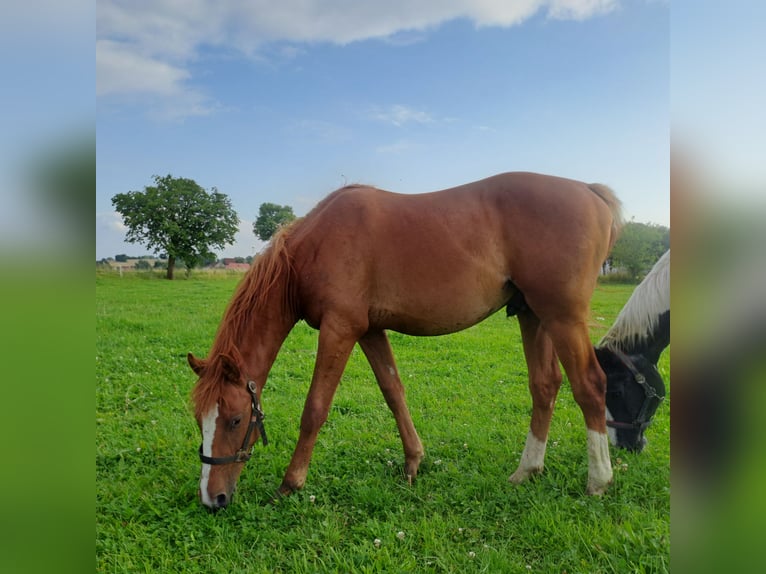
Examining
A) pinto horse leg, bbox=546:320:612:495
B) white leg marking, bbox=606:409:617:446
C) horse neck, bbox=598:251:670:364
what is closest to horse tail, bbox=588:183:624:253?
horse neck, bbox=598:251:670:364

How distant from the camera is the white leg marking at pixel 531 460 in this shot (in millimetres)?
3605

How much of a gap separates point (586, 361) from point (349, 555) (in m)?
2.06

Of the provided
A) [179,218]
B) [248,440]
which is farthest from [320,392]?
[179,218]

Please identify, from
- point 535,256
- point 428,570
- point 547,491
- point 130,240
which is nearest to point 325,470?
point 428,570

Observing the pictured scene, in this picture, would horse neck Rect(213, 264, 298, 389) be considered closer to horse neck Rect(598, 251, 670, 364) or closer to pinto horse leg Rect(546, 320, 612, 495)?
pinto horse leg Rect(546, 320, 612, 495)

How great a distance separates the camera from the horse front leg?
3.32 metres

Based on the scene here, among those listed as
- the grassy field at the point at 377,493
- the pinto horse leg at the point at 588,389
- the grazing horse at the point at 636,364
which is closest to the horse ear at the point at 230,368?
the grassy field at the point at 377,493

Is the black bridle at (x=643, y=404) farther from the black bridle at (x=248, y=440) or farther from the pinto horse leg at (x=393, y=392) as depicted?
the black bridle at (x=248, y=440)

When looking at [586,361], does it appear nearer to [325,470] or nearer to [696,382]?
[325,470]

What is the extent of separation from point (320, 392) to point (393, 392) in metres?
0.71

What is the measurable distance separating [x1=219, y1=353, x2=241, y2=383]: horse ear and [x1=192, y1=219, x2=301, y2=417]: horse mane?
3 cm

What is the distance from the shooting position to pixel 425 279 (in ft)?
11.1

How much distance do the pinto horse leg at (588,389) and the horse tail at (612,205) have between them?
2.66 ft

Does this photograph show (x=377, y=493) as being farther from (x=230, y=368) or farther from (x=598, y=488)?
(x=598, y=488)
